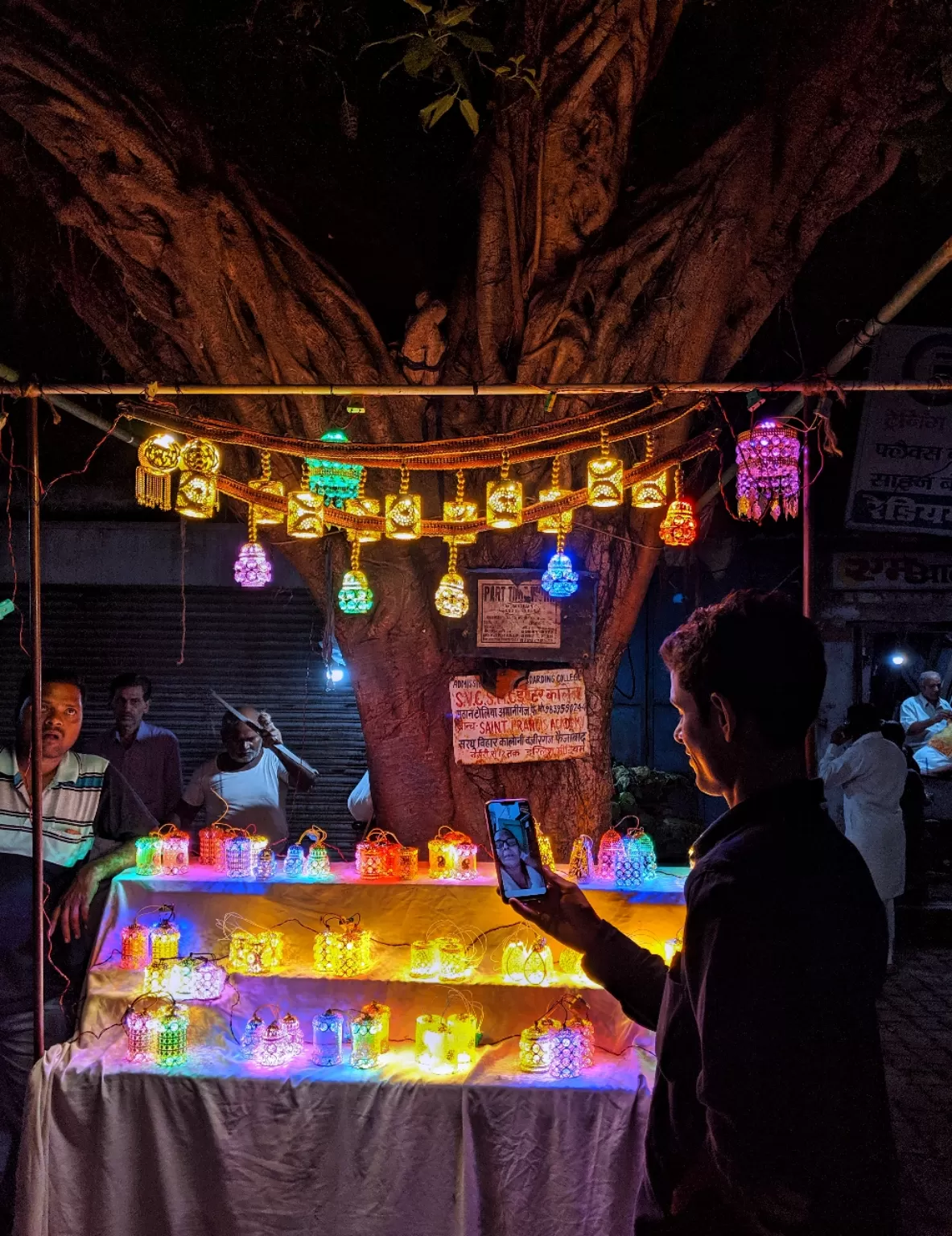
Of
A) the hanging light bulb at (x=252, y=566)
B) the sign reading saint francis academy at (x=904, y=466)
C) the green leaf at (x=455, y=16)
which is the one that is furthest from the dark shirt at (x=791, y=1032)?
the sign reading saint francis academy at (x=904, y=466)

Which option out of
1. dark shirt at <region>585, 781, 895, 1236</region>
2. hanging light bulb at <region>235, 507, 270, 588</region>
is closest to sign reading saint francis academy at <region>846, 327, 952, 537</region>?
hanging light bulb at <region>235, 507, 270, 588</region>

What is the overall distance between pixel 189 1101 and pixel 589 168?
4.86 m

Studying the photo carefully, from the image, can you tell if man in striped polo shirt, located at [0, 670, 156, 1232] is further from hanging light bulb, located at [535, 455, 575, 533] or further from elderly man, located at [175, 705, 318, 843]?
hanging light bulb, located at [535, 455, 575, 533]

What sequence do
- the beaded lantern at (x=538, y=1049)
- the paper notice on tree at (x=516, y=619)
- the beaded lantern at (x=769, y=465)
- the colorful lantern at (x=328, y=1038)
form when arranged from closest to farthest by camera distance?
the beaded lantern at (x=538, y=1049), the colorful lantern at (x=328, y=1038), the beaded lantern at (x=769, y=465), the paper notice on tree at (x=516, y=619)

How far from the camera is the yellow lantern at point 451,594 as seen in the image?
4754mm

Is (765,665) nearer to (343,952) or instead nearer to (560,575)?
(560,575)

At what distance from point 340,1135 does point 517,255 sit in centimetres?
429

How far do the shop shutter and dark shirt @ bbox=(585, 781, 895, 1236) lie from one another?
8.01m

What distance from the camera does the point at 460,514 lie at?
15.4ft

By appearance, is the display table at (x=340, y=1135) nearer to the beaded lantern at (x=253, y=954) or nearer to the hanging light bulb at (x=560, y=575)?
the beaded lantern at (x=253, y=954)

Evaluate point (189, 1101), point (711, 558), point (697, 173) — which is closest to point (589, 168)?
point (697, 173)

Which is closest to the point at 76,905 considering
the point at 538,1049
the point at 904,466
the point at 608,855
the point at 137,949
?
the point at 137,949

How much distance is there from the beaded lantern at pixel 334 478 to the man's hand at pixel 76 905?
2.20 metres

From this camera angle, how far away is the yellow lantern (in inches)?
187
